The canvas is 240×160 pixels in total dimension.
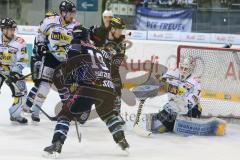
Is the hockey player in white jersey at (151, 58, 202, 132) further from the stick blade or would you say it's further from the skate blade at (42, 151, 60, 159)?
the skate blade at (42, 151, 60, 159)

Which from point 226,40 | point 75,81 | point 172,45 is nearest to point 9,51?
point 75,81

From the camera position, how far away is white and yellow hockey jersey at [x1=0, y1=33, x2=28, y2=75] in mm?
5124

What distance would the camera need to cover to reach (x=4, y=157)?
156 inches

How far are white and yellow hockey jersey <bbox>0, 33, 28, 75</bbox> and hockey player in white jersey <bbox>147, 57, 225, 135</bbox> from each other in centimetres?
129

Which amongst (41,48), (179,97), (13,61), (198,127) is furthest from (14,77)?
(198,127)

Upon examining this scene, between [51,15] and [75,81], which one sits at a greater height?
[51,15]

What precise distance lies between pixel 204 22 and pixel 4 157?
17.7 ft

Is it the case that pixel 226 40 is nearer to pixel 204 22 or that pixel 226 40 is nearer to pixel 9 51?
pixel 204 22

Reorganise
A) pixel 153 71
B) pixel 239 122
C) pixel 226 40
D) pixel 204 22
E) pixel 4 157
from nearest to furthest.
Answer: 1. pixel 4 157
2. pixel 239 122
3. pixel 153 71
4. pixel 226 40
5. pixel 204 22

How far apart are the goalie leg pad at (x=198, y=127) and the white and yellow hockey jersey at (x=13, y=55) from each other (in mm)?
1524

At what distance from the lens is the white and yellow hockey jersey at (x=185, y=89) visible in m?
5.00

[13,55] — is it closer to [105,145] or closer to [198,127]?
[105,145]

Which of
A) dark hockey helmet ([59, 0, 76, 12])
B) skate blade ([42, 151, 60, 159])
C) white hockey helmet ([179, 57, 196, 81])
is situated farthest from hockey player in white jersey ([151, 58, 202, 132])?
skate blade ([42, 151, 60, 159])

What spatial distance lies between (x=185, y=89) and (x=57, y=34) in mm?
1336
